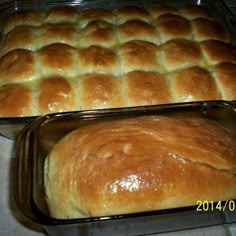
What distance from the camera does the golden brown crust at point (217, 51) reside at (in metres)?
1.44

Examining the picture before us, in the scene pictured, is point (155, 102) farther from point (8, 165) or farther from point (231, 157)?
point (8, 165)

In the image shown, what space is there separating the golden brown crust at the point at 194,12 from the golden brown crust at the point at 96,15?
40 centimetres

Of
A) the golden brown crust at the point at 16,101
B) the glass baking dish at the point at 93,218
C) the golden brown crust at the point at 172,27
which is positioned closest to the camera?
the glass baking dish at the point at 93,218

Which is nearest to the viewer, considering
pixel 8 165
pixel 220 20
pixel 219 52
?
pixel 8 165

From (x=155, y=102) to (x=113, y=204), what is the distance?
1.74 ft

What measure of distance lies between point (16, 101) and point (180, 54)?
74cm

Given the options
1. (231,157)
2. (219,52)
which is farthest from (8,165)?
(219,52)

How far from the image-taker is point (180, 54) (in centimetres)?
142

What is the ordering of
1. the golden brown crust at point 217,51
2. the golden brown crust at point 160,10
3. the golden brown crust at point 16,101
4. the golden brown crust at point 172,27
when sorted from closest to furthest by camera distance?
the golden brown crust at point 16,101
the golden brown crust at point 217,51
the golden brown crust at point 172,27
the golden brown crust at point 160,10

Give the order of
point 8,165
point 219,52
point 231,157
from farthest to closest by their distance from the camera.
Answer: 1. point 219,52
2. point 8,165
3. point 231,157

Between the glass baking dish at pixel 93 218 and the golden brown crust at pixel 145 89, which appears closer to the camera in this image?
the glass baking dish at pixel 93 218

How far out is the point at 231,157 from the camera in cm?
95
